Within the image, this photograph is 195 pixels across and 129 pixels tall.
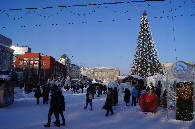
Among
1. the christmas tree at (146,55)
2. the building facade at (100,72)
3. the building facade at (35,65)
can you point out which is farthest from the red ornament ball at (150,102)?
the building facade at (100,72)

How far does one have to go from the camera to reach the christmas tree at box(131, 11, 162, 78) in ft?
120

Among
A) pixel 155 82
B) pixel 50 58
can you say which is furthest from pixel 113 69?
pixel 155 82

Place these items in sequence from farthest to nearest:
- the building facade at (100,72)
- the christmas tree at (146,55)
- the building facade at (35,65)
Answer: the building facade at (100,72), the building facade at (35,65), the christmas tree at (146,55)

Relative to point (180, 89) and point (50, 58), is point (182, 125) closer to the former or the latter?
point (180, 89)

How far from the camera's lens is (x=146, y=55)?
36.7 meters

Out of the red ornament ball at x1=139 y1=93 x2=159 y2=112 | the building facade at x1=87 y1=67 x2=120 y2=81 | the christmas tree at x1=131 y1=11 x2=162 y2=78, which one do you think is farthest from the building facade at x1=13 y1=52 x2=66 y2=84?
the building facade at x1=87 y1=67 x2=120 y2=81

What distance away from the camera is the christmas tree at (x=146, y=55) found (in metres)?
36.4

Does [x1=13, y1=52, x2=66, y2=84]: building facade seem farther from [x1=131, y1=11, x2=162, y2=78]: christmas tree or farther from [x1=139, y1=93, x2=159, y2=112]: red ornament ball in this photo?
[x1=139, y1=93, x2=159, y2=112]: red ornament ball

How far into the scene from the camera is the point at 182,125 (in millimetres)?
8352

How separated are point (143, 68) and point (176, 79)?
27183 mm

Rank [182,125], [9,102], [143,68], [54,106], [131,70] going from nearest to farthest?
[54,106]
[182,125]
[9,102]
[143,68]
[131,70]

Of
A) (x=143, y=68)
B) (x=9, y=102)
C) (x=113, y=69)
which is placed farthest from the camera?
(x=113, y=69)

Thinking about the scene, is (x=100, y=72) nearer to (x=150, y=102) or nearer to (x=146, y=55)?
(x=146, y=55)

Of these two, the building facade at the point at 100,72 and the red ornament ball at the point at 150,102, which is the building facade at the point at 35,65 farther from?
Answer: the building facade at the point at 100,72
